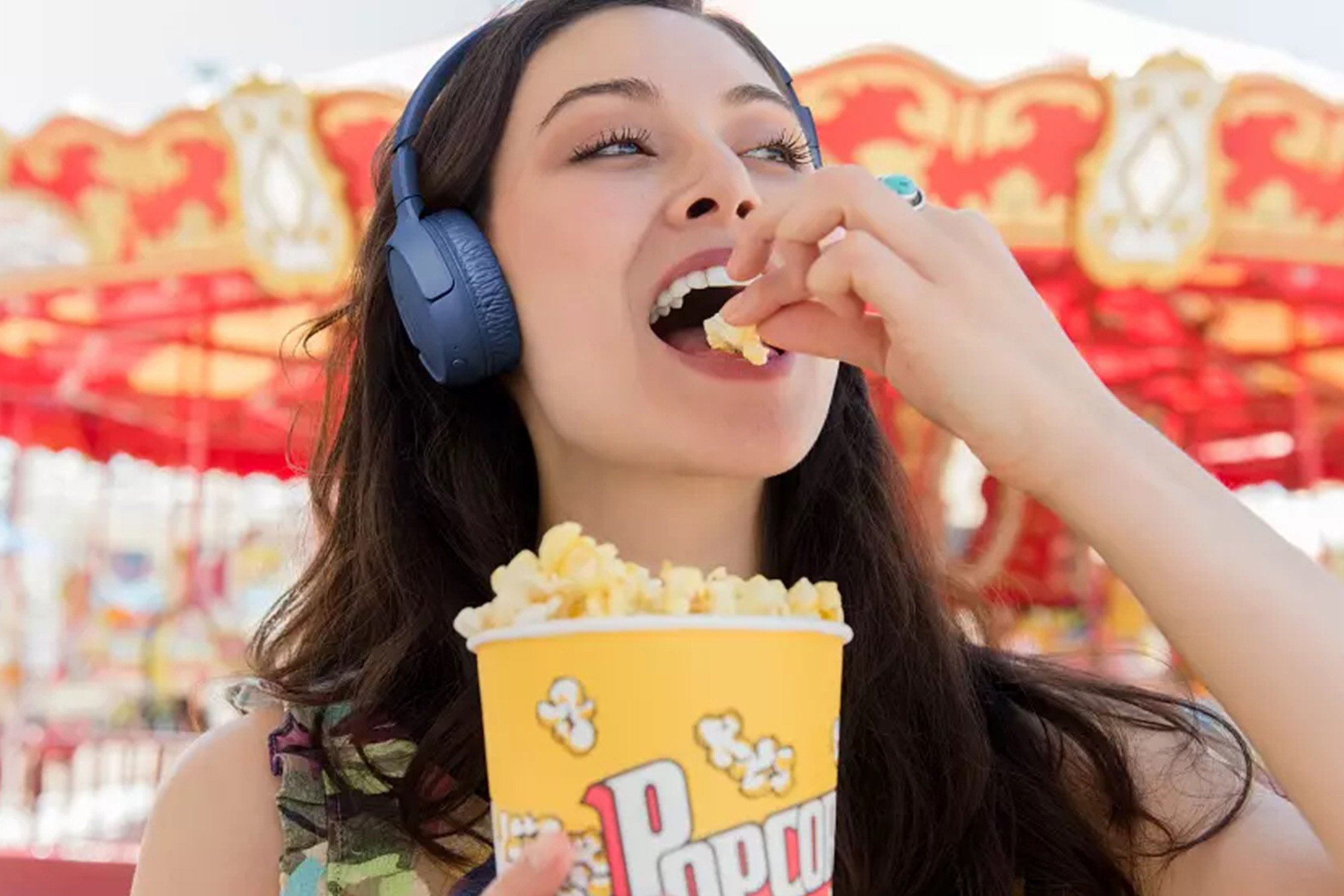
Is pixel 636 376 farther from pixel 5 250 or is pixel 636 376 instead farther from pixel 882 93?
pixel 5 250

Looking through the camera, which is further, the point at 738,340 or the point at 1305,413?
the point at 1305,413

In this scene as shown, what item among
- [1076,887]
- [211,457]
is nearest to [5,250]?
[211,457]

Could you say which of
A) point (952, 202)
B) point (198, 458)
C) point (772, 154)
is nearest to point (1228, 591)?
point (772, 154)

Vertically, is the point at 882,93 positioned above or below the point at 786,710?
above

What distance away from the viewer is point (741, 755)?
659mm

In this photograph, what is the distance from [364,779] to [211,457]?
30.9 ft

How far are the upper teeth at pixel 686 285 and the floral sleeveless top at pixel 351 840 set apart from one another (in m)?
0.46

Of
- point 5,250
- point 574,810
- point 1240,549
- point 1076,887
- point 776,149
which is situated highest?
point 5,250

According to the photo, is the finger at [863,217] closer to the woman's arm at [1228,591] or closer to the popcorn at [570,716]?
the woman's arm at [1228,591]

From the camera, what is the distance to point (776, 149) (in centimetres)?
130

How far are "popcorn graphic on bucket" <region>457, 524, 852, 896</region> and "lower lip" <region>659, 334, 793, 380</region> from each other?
0.44 meters

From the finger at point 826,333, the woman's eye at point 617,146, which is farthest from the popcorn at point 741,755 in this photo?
the woman's eye at point 617,146

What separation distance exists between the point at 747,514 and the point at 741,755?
62cm

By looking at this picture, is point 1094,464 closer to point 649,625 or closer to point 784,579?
point 649,625
